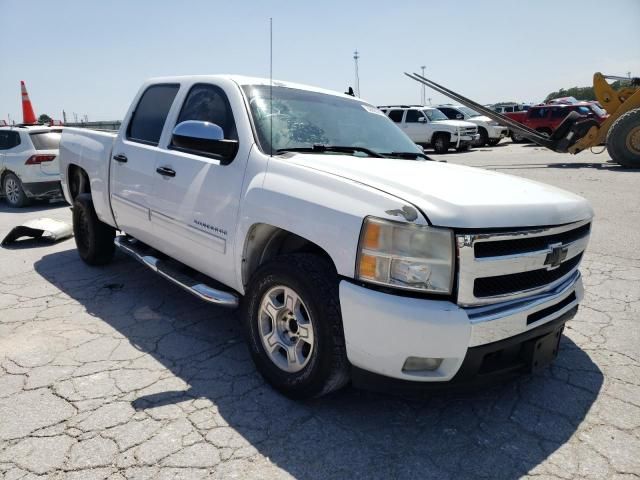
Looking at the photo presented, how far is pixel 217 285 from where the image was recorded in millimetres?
3846

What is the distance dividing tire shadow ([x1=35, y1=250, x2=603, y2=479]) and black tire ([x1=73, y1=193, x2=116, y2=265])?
1.79 meters

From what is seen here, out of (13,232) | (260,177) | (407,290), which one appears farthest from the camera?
(13,232)

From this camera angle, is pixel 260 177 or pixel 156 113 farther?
pixel 156 113

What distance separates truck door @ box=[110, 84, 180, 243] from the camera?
13.1 feet

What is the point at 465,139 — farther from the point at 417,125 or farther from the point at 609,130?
the point at 609,130

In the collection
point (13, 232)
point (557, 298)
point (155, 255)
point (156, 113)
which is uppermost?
point (156, 113)

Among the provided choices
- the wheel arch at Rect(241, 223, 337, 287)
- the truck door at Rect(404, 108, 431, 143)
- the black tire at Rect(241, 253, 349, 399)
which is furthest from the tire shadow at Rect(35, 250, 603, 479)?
the truck door at Rect(404, 108, 431, 143)

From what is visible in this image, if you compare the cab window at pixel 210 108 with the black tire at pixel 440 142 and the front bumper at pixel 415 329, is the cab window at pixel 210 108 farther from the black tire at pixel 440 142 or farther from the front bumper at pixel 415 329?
the black tire at pixel 440 142

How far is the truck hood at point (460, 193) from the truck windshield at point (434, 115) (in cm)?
1823

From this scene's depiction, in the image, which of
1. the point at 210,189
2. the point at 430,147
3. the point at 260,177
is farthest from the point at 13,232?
the point at 430,147

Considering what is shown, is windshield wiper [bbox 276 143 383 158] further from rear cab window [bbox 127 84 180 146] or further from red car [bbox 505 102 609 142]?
red car [bbox 505 102 609 142]

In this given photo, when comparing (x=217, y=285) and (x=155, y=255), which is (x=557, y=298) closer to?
(x=217, y=285)

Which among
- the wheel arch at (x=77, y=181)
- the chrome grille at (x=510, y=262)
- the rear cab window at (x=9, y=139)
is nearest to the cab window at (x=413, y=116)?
the rear cab window at (x=9, y=139)

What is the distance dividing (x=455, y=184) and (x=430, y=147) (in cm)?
1974
